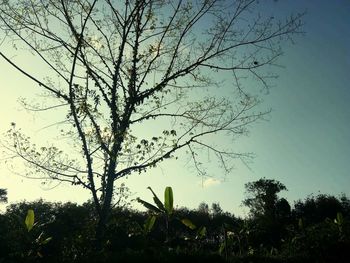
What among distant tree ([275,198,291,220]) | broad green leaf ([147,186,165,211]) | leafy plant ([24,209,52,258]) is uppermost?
distant tree ([275,198,291,220])

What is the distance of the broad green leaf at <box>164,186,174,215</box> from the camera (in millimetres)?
12586

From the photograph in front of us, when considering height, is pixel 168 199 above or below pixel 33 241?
above

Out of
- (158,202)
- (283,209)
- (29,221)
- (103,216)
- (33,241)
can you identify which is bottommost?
(33,241)

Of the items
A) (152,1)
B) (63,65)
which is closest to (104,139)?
(63,65)

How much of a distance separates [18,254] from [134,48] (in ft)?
28.2

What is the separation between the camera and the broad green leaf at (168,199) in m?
12.6

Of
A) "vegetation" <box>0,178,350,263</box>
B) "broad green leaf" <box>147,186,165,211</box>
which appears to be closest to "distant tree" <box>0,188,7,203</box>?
"vegetation" <box>0,178,350,263</box>

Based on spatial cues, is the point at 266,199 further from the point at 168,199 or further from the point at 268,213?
the point at 168,199

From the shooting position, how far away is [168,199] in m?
12.6

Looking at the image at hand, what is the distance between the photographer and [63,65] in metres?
12.0

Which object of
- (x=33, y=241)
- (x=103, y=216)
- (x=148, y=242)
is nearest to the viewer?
(x=103, y=216)

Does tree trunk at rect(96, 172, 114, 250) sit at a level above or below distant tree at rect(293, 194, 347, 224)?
below

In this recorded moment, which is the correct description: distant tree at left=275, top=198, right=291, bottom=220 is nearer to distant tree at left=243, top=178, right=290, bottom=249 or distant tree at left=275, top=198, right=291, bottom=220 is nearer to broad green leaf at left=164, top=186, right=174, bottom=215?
distant tree at left=243, top=178, right=290, bottom=249

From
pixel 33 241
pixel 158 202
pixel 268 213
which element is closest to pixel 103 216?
pixel 158 202
